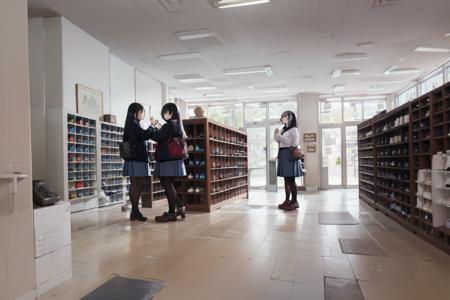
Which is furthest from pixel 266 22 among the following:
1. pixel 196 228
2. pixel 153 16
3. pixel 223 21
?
pixel 196 228

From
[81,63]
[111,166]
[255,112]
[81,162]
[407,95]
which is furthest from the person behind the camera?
[255,112]

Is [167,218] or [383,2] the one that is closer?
[167,218]

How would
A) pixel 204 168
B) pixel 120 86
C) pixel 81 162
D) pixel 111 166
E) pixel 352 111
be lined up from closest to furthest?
pixel 204 168, pixel 81 162, pixel 111 166, pixel 120 86, pixel 352 111

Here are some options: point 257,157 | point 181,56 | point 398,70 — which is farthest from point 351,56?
point 257,157

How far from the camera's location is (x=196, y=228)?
3.85 meters

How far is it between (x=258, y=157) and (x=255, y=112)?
1676 mm

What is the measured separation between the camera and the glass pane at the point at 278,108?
11359 millimetres

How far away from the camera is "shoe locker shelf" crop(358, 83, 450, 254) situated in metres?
2.95

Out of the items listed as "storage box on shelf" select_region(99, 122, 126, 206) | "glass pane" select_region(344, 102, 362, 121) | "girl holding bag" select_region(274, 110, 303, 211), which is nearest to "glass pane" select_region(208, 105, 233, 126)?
"glass pane" select_region(344, 102, 362, 121)

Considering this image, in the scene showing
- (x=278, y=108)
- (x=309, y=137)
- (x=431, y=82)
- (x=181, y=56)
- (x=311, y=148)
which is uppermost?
(x=181, y=56)

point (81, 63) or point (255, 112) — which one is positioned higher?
point (81, 63)

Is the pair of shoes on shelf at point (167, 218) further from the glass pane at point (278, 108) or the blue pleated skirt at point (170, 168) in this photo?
the glass pane at point (278, 108)

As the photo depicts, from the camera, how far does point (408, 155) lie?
12.5 feet

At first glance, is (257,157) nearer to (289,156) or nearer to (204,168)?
(289,156)
